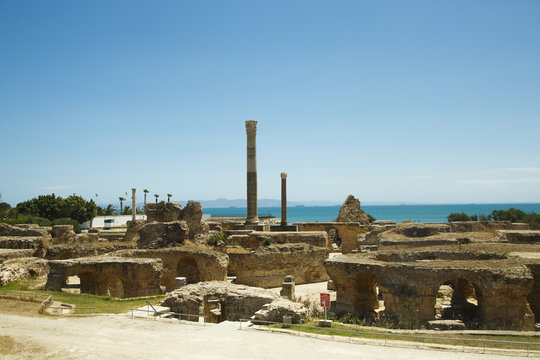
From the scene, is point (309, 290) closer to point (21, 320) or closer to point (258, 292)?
point (258, 292)

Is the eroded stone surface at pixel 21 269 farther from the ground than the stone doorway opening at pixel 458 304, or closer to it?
farther from the ground

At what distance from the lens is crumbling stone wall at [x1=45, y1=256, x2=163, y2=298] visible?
795 inches

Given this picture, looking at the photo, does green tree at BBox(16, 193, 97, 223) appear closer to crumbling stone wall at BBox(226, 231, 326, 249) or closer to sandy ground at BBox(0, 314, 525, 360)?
crumbling stone wall at BBox(226, 231, 326, 249)

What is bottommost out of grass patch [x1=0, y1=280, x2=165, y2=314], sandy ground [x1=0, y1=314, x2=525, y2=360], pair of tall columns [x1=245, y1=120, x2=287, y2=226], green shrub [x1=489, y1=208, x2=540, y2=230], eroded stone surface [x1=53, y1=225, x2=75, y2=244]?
grass patch [x1=0, y1=280, x2=165, y2=314]

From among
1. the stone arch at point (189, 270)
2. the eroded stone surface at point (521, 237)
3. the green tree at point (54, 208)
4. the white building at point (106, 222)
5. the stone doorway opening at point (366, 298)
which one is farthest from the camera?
the white building at point (106, 222)

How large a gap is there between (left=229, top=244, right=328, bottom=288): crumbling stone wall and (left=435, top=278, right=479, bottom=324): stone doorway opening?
8537 millimetres

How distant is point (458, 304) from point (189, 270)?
15.3m

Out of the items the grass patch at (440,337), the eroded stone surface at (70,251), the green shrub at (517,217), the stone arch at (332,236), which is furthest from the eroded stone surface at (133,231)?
the green shrub at (517,217)

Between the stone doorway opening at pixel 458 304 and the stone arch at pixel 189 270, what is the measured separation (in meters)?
13.9

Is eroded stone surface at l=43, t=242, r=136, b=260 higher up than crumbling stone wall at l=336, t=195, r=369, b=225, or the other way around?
crumbling stone wall at l=336, t=195, r=369, b=225

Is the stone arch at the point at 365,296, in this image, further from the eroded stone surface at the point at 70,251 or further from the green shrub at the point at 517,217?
the green shrub at the point at 517,217

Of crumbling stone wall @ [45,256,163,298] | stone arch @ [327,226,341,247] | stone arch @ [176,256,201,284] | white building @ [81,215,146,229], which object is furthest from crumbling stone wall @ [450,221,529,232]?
white building @ [81,215,146,229]

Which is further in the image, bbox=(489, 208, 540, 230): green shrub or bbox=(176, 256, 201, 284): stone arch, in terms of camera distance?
bbox=(489, 208, 540, 230): green shrub

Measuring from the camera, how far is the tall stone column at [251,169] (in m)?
38.5
